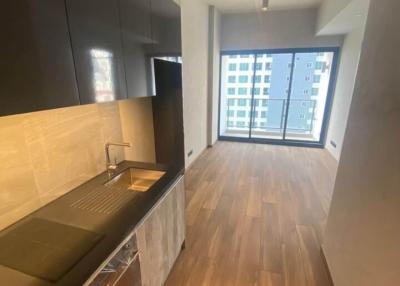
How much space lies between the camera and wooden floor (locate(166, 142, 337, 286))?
6.42ft

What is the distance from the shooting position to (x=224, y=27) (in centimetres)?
528

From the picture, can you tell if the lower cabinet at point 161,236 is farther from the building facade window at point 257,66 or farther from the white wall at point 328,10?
the building facade window at point 257,66

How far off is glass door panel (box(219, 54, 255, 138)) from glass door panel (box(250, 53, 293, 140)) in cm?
18

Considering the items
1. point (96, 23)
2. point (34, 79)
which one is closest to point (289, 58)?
point (96, 23)

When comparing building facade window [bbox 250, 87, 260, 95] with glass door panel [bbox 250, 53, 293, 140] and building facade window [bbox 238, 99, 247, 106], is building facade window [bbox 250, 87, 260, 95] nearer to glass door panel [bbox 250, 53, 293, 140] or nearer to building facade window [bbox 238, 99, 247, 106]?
glass door panel [bbox 250, 53, 293, 140]

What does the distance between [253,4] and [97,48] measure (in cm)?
438

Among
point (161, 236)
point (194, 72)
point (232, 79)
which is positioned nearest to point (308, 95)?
point (232, 79)

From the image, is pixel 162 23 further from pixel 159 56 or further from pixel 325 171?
pixel 325 171

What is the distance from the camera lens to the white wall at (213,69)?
15.5ft

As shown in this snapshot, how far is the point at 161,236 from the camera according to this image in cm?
158

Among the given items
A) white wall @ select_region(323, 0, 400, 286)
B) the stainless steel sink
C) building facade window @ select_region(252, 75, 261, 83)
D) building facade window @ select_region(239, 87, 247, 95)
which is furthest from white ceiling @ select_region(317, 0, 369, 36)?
the stainless steel sink

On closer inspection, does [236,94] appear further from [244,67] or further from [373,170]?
[373,170]

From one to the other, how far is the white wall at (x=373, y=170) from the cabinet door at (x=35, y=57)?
65.9 inches

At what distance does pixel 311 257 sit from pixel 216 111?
13.6ft
